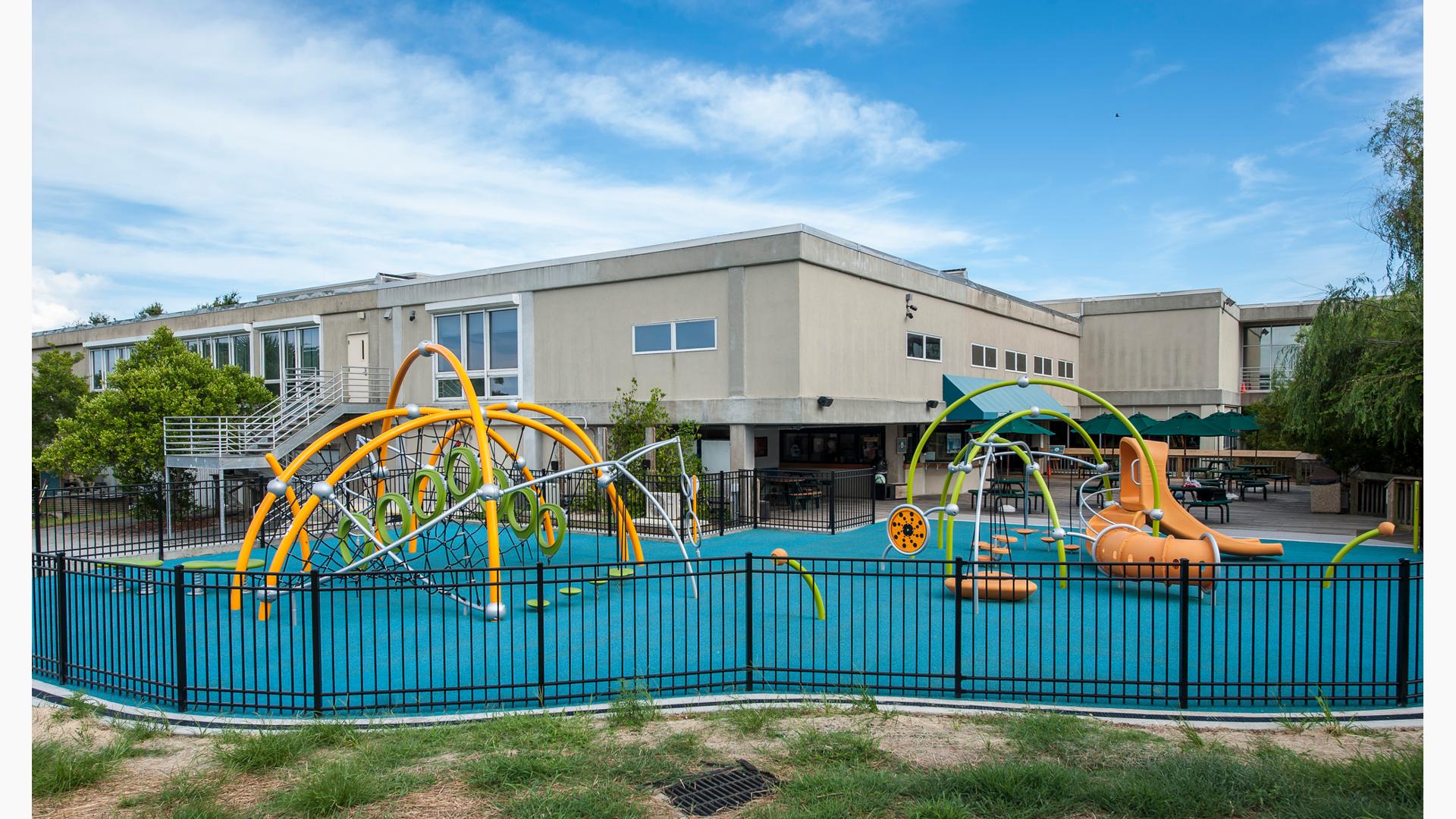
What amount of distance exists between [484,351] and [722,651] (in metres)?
20.7

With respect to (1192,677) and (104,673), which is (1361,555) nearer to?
(1192,677)

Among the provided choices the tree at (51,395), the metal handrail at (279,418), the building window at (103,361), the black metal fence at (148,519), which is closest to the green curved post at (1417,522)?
the black metal fence at (148,519)

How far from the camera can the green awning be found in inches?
1093

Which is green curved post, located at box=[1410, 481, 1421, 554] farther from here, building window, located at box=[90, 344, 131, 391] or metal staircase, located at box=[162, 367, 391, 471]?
building window, located at box=[90, 344, 131, 391]

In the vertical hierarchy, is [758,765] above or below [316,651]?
below

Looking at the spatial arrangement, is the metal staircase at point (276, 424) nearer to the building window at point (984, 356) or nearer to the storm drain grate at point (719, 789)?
the storm drain grate at point (719, 789)

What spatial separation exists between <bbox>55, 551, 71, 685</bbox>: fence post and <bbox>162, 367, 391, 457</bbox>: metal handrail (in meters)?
14.8

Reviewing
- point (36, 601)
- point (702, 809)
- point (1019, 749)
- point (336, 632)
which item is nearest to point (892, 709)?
point (1019, 749)

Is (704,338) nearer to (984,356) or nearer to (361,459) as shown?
(361,459)

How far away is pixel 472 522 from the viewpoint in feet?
75.0

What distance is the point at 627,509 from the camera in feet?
65.5

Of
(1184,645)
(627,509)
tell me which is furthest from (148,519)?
(1184,645)

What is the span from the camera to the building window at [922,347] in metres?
27.5

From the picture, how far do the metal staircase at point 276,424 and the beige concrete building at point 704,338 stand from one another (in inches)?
6.1
